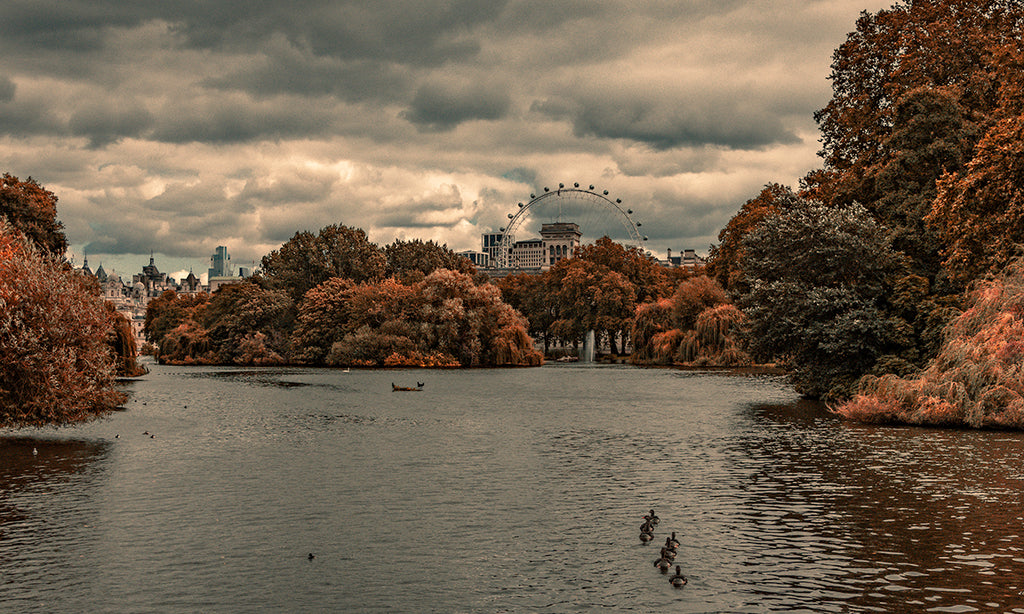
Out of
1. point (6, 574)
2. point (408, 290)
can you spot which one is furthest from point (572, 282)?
point (6, 574)

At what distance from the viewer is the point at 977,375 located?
132ft

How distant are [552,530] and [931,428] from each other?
28400mm

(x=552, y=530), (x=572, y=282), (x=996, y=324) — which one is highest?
(x=572, y=282)

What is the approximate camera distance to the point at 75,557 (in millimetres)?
18844

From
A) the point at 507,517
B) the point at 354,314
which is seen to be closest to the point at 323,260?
the point at 354,314

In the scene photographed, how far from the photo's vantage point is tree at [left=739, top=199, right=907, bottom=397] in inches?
1960

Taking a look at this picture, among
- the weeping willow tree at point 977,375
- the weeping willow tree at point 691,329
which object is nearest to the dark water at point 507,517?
the weeping willow tree at point 977,375

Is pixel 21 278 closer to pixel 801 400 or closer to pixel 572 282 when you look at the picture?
pixel 801 400

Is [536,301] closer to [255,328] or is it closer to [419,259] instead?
[419,259]

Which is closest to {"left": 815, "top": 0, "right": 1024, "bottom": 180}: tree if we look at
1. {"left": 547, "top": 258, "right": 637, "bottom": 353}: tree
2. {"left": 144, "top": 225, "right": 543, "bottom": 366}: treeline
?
{"left": 144, "top": 225, "right": 543, "bottom": 366}: treeline

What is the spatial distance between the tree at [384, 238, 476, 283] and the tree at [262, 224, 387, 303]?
6.88 m

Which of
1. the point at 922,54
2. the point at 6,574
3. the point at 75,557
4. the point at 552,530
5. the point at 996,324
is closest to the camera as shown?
the point at 6,574

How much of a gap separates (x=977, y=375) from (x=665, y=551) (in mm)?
28690

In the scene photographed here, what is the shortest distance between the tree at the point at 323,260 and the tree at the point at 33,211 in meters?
67.3
